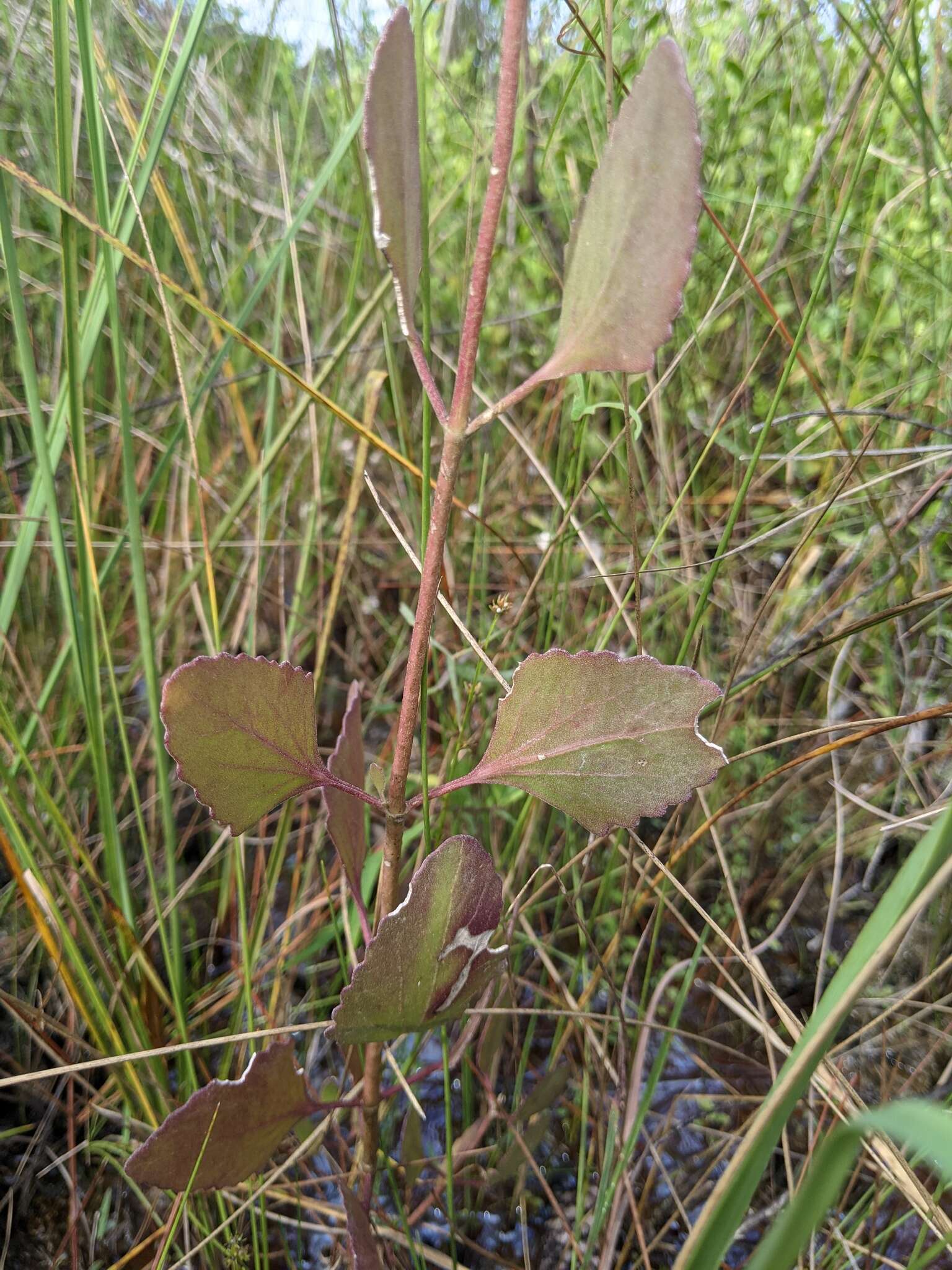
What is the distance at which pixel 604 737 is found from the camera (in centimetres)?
38

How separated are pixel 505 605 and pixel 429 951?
0.80ft

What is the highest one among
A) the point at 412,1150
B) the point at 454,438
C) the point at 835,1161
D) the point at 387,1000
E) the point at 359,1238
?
the point at 454,438

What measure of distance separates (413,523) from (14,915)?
0.52 m

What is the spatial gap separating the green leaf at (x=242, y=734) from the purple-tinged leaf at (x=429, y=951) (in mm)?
79

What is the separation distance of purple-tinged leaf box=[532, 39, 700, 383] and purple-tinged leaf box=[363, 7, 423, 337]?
67mm

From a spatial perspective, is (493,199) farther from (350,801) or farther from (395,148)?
(350,801)

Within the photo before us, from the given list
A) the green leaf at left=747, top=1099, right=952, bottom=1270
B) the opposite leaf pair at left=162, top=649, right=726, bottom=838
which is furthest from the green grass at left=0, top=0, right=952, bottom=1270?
the opposite leaf pair at left=162, top=649, right=726, bottom=838

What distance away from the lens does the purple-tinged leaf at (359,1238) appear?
42 cm

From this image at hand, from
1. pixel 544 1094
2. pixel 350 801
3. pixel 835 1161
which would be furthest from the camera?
pixel 544 1094

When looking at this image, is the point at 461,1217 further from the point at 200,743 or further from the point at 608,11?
the point at 608,11

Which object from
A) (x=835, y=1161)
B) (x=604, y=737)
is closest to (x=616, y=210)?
(x=604, y=737)

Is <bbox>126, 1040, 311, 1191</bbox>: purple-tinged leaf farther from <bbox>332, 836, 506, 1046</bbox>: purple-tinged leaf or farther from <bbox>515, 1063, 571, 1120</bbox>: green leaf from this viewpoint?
<bbox>515, 1063, 571, 1120</bbox>: green leaf

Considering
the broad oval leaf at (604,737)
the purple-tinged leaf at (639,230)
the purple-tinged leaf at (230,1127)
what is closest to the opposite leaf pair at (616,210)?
the purple-tinged leaf at (639,230)

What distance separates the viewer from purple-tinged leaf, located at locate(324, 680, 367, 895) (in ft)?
1.51
